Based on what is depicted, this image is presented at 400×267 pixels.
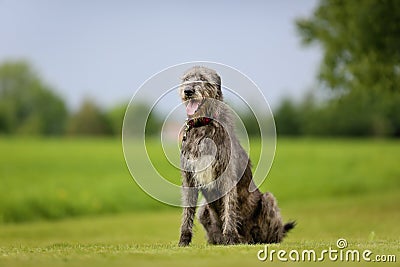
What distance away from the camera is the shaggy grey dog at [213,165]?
9.84m

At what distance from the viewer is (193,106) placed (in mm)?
9797

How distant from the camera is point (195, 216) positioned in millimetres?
10656

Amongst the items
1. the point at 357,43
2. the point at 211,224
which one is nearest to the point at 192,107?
the point at 211,224

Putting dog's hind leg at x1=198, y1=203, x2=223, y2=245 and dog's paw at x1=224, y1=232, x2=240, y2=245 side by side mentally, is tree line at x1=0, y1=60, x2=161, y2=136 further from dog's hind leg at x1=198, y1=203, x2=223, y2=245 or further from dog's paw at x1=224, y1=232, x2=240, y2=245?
dog's paw at x1=224, y1=232, x2=240, y2=245

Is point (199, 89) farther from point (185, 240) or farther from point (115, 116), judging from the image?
point (115, 116)

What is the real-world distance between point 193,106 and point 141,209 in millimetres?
23908

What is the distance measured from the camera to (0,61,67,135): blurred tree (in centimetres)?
12162

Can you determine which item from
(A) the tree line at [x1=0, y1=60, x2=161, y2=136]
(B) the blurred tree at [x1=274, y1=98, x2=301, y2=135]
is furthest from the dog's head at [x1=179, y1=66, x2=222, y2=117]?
(A) the tree line at [x1=0, y1=60, x2=161, y2=136]

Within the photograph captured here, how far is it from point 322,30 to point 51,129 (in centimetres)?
10118

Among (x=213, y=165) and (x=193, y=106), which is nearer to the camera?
(x=193, y=106)

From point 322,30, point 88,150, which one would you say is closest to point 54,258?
point 322,30

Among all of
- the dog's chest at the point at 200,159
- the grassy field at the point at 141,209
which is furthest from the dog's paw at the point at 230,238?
the dog's chest at the point at 200,159

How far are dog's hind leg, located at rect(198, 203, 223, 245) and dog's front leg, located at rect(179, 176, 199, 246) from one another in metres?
0.37

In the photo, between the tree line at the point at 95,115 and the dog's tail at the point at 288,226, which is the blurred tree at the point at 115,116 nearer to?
the tree line at the point at 95,115
